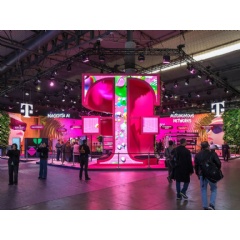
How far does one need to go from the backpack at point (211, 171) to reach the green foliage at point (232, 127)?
20.6m

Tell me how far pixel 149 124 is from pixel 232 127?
14.2 metres

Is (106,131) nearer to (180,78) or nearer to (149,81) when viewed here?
(149,81)

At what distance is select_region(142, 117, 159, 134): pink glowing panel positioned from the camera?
526 inches

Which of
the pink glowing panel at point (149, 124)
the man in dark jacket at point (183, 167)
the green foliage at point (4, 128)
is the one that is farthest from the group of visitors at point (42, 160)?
the green foliage at point (4, 128)

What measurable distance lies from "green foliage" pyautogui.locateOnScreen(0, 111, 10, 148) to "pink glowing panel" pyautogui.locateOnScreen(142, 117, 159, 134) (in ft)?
52.7

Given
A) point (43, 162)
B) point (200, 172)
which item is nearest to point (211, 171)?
point (200, 172)

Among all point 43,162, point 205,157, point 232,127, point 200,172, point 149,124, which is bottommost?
point 43,162

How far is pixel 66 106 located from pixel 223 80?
18422 millimetres

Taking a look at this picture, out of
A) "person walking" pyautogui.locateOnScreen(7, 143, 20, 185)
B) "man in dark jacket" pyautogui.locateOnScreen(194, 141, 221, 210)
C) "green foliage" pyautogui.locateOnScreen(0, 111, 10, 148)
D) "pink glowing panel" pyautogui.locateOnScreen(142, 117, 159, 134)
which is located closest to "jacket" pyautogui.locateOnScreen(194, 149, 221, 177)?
"man in dark jacket" pyautogui.locateOnScreen(194, 141, 221, 210)

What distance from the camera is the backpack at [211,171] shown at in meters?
5.27

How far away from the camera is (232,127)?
2450 centimetres

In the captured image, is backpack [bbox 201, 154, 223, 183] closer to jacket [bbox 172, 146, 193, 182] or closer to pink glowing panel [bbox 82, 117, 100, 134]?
jacket [bbox 172, 146, 193, 182]

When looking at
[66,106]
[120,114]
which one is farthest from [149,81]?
[66,106]

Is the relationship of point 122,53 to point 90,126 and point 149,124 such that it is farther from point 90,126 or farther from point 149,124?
point 90,126
